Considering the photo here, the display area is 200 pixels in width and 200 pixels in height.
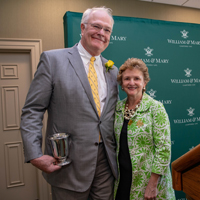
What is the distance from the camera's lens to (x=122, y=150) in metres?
1.44

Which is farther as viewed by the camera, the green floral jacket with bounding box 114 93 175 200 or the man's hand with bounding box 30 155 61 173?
the green floral jacket with bounding box 114 93 175 200

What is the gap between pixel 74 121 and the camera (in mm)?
1318

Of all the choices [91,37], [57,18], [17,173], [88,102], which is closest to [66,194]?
[88,102]

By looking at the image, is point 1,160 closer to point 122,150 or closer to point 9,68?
point 9,68

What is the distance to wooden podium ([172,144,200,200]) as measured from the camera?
586mm

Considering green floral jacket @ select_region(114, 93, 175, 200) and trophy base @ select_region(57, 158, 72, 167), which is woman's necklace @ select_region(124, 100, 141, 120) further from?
trophy base @ select_region(57, 158, 72, 167)

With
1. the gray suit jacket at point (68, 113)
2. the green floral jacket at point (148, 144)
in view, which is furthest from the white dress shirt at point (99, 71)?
the green floral jacket at point (148, 144)

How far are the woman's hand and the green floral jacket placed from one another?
3cm

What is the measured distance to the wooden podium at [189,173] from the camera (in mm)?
586

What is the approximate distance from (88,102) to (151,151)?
59 centimetres

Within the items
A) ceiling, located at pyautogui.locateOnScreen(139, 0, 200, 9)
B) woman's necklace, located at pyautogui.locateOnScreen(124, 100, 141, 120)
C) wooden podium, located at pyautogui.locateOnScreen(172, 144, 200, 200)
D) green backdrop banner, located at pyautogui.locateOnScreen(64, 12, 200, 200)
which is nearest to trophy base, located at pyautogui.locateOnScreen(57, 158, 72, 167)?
woman's necklace, located at pyautogui.locateOnScreen(124, 100, 141, 120)

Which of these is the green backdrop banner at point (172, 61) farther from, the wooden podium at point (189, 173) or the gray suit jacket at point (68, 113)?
the wooden podium at point (189, 173)

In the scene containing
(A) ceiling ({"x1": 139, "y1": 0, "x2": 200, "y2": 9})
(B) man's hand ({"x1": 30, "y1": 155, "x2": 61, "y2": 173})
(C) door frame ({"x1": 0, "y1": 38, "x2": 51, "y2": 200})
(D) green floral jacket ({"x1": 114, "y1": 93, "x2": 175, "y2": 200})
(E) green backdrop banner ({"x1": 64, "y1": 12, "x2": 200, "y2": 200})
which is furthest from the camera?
(A) ceiling ({"x1": 139, "y1": 0, "x2": 200, "y2": 9})

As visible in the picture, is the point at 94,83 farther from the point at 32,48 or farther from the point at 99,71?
the point at 32,48
